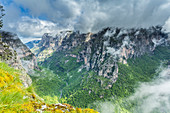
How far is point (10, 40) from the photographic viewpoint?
178m

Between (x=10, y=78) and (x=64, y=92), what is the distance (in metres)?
197

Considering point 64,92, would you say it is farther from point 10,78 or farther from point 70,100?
point 10,78

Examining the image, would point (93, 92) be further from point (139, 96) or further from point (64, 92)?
point (139, 96)

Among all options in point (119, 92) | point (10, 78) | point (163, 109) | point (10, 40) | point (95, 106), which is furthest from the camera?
point (119, 92)

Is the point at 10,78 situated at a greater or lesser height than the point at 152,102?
greater

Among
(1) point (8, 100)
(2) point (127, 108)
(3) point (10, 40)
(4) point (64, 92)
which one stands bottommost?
(2) point (127, 108)

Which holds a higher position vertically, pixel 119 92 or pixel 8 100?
pixel 8 100

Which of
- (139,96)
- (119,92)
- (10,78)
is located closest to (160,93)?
(139,96)

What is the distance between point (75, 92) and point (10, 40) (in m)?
169

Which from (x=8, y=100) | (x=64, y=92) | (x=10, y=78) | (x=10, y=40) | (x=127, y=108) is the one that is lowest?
(x=127, y=108)

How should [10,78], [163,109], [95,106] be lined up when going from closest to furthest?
[10,78]
[95,106]
[163,109]

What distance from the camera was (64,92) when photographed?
610ft

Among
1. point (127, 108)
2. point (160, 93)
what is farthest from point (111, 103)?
point (160, 93)

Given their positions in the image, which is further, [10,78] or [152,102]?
[152,102]
